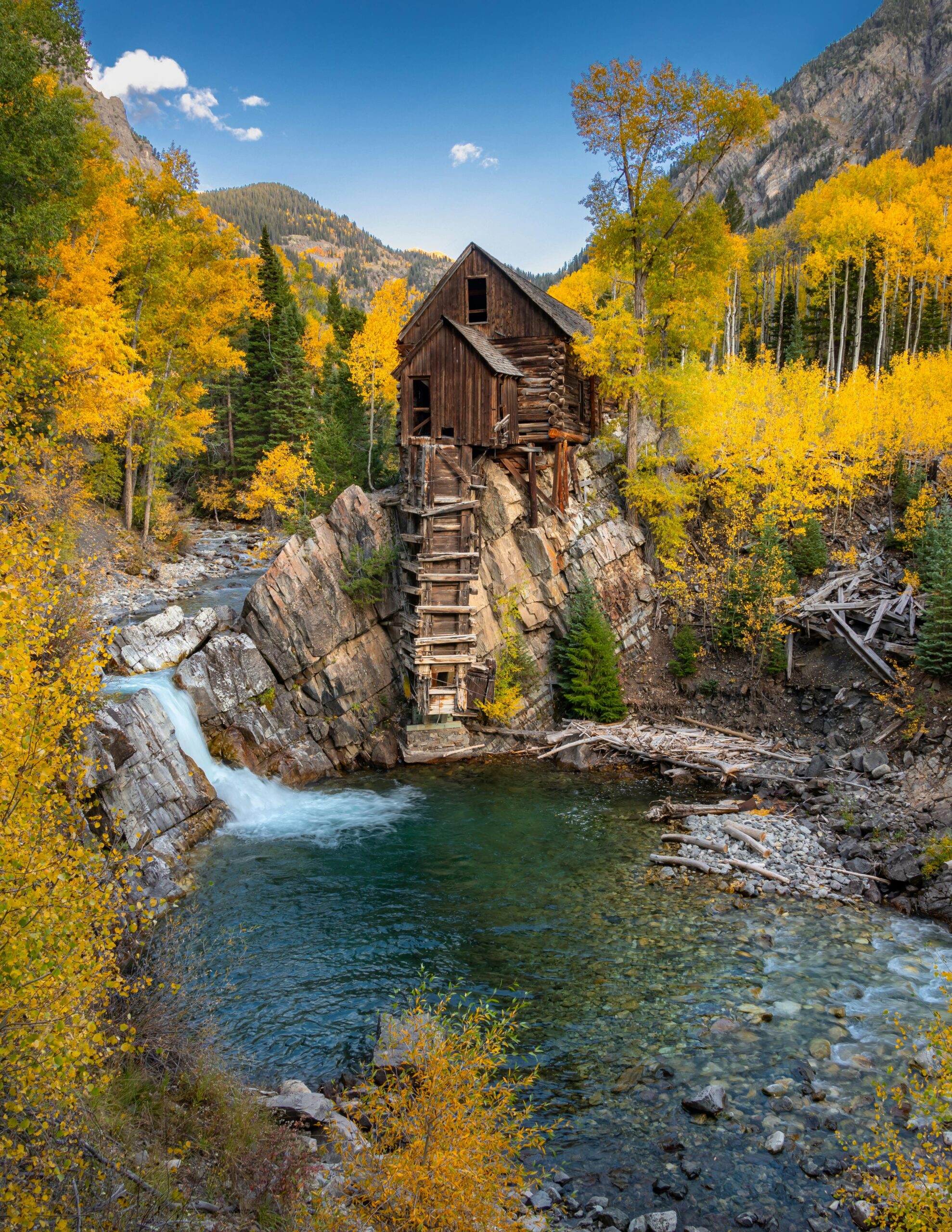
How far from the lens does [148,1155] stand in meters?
6.36

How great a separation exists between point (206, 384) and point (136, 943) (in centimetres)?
4587

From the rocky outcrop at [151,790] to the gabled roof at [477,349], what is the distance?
49.2ft

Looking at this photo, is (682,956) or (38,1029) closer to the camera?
(38,1029)

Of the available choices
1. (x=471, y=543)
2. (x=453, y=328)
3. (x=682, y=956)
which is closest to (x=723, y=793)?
(x=682, y=956)

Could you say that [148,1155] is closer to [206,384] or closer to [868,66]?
[206,384]

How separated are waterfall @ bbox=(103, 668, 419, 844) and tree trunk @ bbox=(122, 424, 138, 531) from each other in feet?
50.5

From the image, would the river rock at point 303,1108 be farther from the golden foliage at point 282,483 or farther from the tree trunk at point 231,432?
the tree trunk at point 231,432

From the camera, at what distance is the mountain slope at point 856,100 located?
395 feet

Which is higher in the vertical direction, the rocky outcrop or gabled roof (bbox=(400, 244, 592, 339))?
gabled roof (bbox=(400, 244, 592, 339))

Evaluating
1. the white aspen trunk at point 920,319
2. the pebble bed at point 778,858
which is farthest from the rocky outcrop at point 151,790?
the white aspen trunk at point 920,319

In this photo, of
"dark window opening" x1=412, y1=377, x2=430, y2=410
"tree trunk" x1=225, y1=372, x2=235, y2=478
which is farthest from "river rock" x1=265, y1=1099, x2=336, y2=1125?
"tree trunk" x1=225, y1=372, x2=235, y2=478

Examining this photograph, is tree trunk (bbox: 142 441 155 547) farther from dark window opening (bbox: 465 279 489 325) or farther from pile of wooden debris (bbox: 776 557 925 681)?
pile of wooden debris (bbox: 776 557 925 681)

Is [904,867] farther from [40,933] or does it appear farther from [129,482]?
[129,482]

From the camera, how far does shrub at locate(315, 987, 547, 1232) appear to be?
19.0 feet
